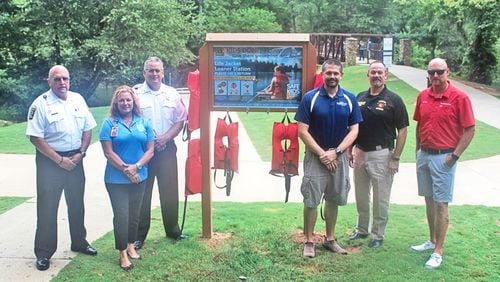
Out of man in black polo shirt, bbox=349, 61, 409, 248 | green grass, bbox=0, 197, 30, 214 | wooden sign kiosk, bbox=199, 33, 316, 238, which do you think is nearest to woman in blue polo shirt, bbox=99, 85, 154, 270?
wooden sign kiosk, bbox=199, 33, 316, 238

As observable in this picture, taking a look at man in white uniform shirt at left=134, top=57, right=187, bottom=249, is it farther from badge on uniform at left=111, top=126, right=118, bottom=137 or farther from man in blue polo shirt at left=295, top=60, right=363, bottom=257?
man in blue polo shirt at left=295, top=60, right=363, bottom=257

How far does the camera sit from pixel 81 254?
4.97 metres

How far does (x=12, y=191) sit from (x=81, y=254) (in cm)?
295

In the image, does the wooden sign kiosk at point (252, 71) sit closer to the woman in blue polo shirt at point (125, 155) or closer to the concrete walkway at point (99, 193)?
the woman in blue polo shirt at point (125, 155)

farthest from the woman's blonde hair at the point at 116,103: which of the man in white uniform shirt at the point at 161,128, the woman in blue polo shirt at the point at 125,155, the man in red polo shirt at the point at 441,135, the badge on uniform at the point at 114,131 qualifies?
the man in red polo shirt at the point at 441,135

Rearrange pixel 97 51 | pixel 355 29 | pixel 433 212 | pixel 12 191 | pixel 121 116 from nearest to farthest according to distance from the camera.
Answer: pixel 121 116, pixel 433 212, pixel 12 191, pixel 97 51, pixel 355 29

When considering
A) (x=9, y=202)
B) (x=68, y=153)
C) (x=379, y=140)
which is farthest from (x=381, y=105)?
(x=9, y=202)

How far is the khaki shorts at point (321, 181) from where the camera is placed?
4730 mm

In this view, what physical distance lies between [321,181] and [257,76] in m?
1.13

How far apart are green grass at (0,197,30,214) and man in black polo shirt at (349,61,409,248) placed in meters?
4.11

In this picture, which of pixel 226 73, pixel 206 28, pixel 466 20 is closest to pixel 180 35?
pixel 206 28

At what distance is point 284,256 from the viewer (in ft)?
16.1

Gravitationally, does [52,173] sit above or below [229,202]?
above

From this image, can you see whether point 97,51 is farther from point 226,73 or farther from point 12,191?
point 226,73
